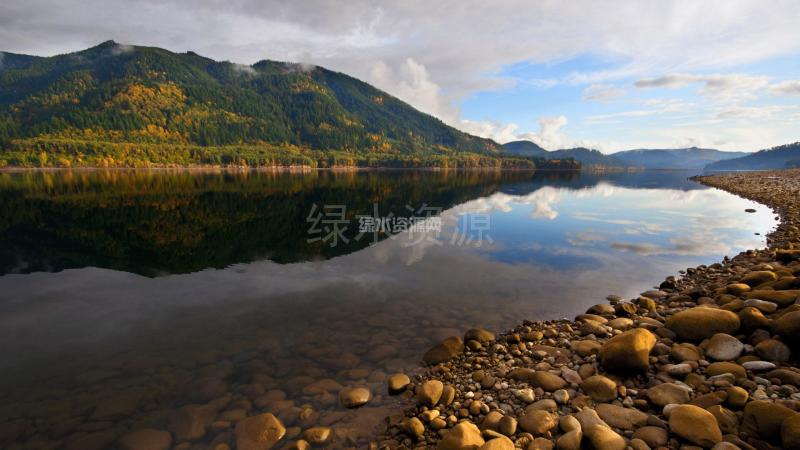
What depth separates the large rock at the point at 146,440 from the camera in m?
9.28

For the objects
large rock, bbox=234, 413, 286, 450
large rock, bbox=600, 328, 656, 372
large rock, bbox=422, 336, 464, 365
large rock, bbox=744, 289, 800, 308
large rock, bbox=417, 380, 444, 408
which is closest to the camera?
large rock, bbox=234, 413, 286, 450

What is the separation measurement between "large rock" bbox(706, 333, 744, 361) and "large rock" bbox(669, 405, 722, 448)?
12.4ft

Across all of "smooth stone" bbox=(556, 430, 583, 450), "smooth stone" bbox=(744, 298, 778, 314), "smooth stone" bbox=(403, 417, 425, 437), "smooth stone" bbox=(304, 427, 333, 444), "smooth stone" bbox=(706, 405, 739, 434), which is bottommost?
"smooth stone" bbox=(304, 427, 333, 444)

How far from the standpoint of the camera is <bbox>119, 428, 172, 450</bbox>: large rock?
928cm

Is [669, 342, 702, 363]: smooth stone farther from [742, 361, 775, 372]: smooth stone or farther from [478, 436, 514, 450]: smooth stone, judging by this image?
[478, 436, 514, 450]: smooth stone

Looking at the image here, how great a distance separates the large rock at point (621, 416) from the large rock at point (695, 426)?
2.29 feet

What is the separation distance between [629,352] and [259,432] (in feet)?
35.7

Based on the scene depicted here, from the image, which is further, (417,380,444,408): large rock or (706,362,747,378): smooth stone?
(417,380,444,408): large rock

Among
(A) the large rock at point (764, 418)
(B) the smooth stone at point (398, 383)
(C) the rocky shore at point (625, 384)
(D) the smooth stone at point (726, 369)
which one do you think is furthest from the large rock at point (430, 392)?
(D) the smooth stone at point (726, 369)

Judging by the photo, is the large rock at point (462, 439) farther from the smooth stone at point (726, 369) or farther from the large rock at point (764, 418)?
the smooth stone at point (726, 369)

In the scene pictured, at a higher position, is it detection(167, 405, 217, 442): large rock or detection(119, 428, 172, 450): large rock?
detection(167, 405, 217, 442): large rock

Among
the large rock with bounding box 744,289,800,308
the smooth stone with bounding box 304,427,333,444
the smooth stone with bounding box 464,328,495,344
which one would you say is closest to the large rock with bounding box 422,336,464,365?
the smooth stone with bounding box 464,328,495,344

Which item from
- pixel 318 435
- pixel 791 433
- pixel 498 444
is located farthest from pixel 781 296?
pixel 318 435

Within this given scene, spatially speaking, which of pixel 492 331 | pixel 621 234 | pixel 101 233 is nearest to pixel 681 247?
pixel 621 234
